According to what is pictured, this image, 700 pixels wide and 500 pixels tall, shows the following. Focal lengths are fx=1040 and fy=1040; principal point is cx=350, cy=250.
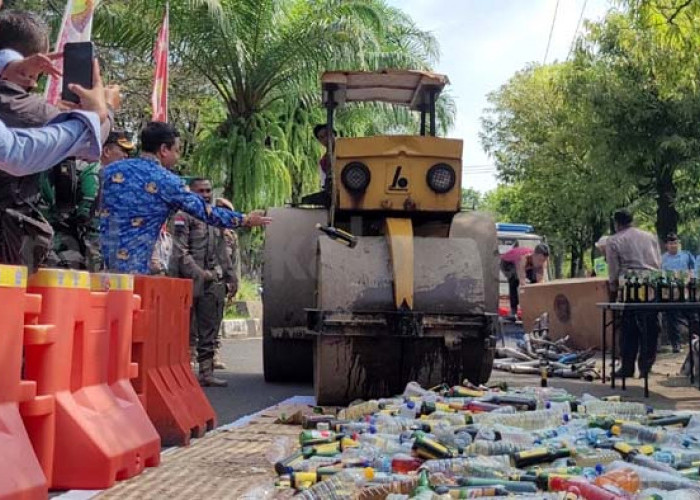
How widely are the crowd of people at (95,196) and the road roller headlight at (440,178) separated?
7.19ft

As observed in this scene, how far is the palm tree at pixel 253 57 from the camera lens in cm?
2133

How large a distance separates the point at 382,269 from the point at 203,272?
2.58 m

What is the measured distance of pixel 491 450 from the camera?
5266 mm

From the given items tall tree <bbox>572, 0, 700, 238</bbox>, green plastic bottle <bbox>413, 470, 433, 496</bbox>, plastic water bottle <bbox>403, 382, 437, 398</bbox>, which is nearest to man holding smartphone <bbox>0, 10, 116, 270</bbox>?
green plastic bottle <bbox>413, 470, 433, 496</bbox>

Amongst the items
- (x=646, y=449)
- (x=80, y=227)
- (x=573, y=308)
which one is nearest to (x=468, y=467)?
(x=646, y=449)

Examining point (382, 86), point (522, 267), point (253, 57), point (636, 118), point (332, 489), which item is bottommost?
point (332, 489)

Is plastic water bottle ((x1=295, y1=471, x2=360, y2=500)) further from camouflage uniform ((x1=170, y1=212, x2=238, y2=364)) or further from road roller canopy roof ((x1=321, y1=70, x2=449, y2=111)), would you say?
road roller canopy roof ((x1=321, y1=70, x2=449, y2=111))

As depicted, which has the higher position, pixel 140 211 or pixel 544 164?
pixel 544 164

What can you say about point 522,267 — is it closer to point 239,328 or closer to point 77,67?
point 239,328

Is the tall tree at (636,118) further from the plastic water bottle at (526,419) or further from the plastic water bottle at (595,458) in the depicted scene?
the plastic water bottle at (595,458)

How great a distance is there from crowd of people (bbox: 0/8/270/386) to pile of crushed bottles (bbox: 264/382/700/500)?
4.76 ft

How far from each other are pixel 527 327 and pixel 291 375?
8.24 meters

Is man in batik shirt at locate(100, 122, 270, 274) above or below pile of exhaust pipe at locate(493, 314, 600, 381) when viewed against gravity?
above

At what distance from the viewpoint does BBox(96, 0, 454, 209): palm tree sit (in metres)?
21.3
